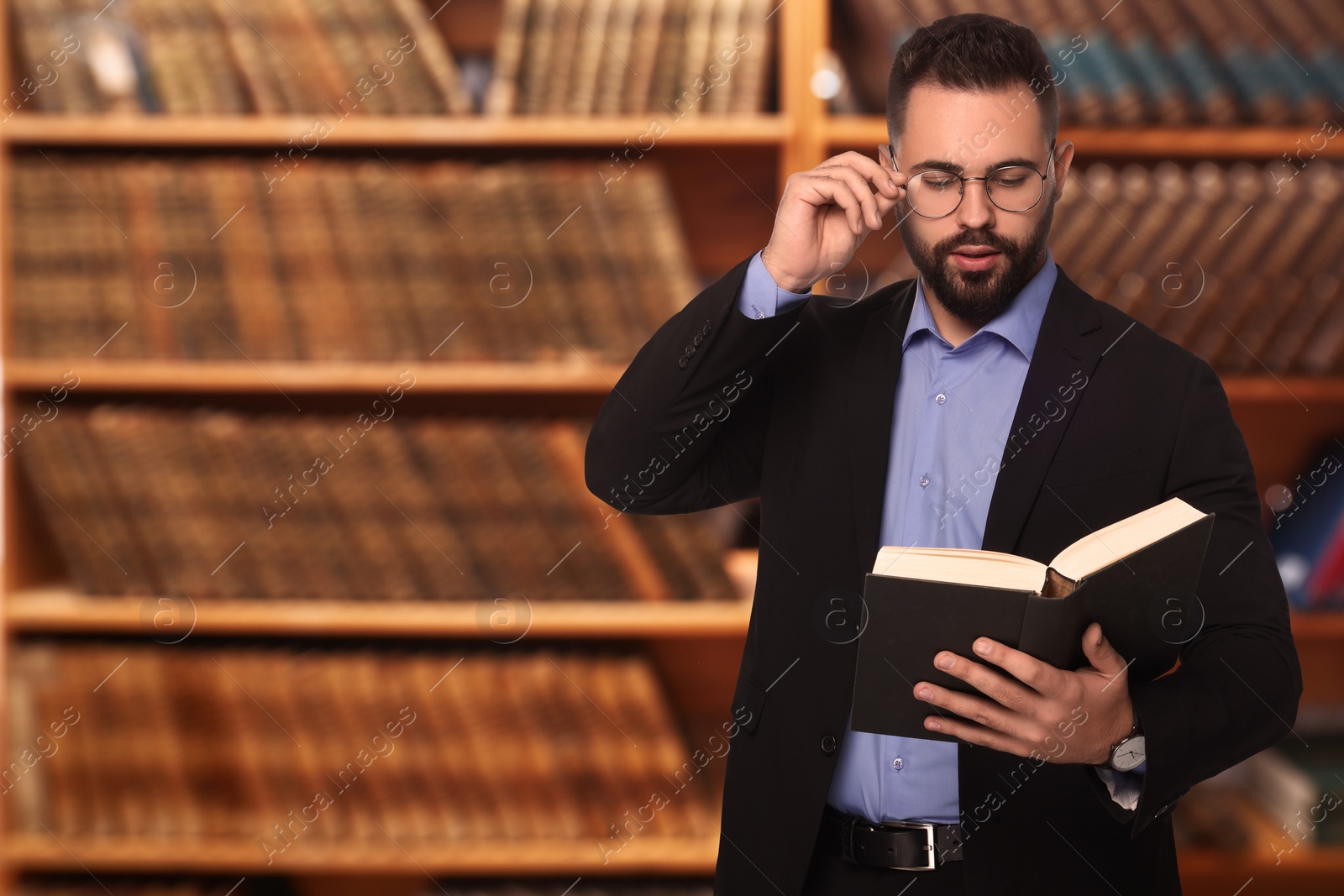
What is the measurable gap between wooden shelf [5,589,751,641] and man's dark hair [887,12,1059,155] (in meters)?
0.93

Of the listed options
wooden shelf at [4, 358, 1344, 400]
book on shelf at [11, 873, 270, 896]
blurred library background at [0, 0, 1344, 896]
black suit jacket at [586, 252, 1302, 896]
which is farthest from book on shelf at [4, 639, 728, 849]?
black suit jacket at [586, 252, 1302, 896]

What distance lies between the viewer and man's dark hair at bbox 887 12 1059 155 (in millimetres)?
976

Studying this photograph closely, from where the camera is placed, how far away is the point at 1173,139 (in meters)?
1.62

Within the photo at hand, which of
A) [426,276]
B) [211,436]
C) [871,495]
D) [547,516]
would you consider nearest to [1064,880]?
[871,495]

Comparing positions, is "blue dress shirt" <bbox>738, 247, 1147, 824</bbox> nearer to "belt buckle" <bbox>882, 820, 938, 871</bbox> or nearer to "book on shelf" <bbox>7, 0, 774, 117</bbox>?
"belt buckle" <bbox>882, 820, 938, 871</bbox>

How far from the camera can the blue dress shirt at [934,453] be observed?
3.21ft

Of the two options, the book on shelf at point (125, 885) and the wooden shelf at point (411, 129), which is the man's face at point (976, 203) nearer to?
the wooden shelf at point (411, 129)

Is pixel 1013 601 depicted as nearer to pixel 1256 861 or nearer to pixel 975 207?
pixel 975 207

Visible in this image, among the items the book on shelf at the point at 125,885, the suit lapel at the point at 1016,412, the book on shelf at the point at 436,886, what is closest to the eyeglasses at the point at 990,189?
the suit lapel at the point at 1016,412

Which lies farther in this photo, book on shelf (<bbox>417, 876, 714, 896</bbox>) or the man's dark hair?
book on shelf (<bbox>417, 876, 714, 896</bbox>)

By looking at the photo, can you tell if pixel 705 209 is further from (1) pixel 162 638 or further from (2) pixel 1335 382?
(1) pixel 162 638

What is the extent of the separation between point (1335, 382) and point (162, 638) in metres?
2.03

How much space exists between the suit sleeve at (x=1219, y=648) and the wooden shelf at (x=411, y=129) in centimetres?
90

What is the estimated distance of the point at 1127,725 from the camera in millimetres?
842
